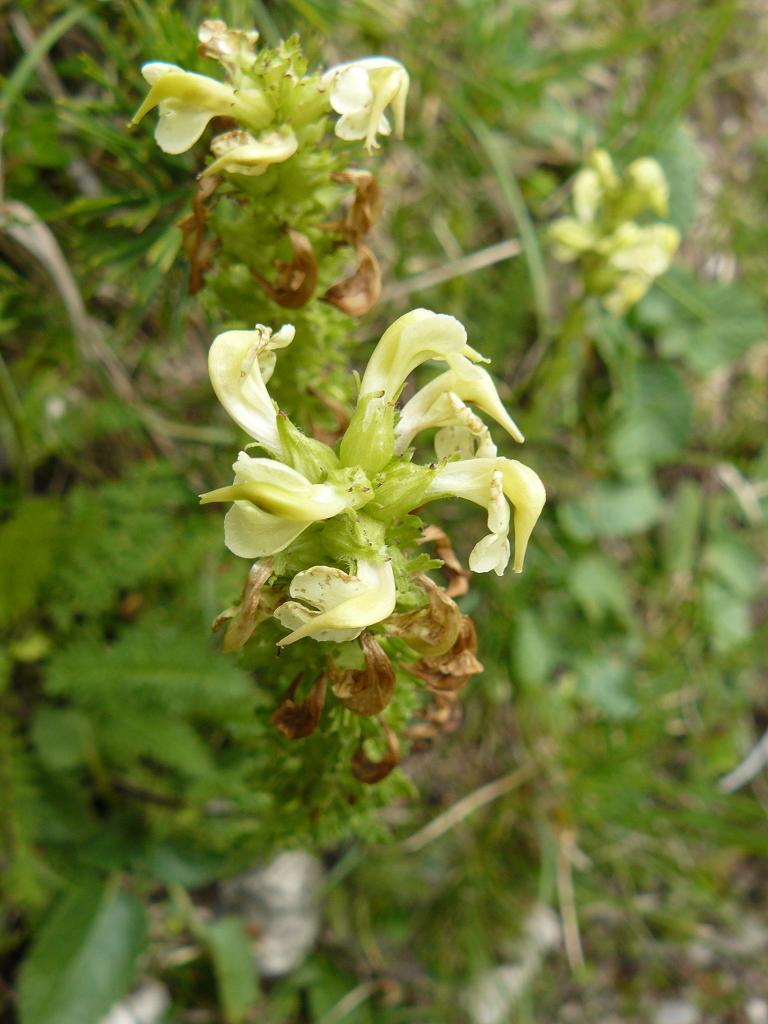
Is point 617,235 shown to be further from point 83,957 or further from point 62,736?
point 83,957

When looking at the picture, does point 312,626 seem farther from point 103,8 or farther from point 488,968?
point 488,968

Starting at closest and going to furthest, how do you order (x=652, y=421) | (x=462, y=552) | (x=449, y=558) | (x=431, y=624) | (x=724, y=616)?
(x=431, y=624) < (x=449, y=558) < (x=462, y=552) < (x=652, y=421) < (x=724, y=616)

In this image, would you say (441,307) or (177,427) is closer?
(177,427)

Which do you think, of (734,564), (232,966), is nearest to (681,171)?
(734,564)

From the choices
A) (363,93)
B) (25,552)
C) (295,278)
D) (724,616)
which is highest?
(363,93)

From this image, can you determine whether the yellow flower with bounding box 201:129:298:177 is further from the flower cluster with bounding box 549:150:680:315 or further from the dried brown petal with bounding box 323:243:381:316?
the flower cluster with bounding box 549:150:680:315

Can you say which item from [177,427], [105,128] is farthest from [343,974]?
[105,128]
